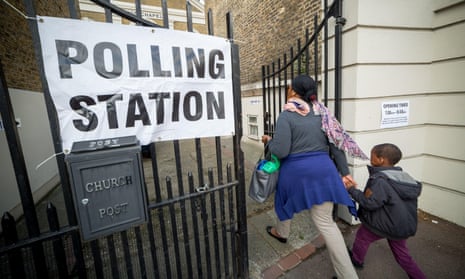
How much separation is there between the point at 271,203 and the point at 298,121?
2101 mm

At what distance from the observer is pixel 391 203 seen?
1822 millimetres

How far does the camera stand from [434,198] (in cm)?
305

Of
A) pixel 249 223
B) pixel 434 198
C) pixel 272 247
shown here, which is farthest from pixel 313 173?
pixel 434 198

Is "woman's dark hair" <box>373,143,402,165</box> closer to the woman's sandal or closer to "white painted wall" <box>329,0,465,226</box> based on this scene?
"white painted wall" <box>329,0,465,226</box>

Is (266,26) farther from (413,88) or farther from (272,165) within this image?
(272,165)

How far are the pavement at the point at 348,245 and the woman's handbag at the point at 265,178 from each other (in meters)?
0.81

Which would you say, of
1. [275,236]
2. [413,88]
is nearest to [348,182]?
[275,236]

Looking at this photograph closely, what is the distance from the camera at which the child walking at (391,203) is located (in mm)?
1818

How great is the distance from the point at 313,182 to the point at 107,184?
1.62 metres

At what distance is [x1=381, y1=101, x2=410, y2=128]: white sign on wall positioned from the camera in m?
2.74

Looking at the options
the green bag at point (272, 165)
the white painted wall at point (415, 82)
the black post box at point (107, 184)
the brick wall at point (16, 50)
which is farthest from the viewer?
the brick wall at point (16, 50)

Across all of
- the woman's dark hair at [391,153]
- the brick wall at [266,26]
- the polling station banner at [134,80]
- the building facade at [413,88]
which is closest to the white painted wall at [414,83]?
the building facade at [413,88]

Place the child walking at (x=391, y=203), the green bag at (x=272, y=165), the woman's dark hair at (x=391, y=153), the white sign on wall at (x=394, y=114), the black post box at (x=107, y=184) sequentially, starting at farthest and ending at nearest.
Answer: the white sign on wall at (x=394, y=114) → the green bag at (x=272, y=165) → the woman's dark hair at (x=391, y=153) → the child walking at (x=391, y=203) → the black post box at (x=107, y=184)

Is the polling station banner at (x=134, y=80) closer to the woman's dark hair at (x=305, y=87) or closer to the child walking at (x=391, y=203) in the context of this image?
the woman's dark hair at (x=305, y=87)
